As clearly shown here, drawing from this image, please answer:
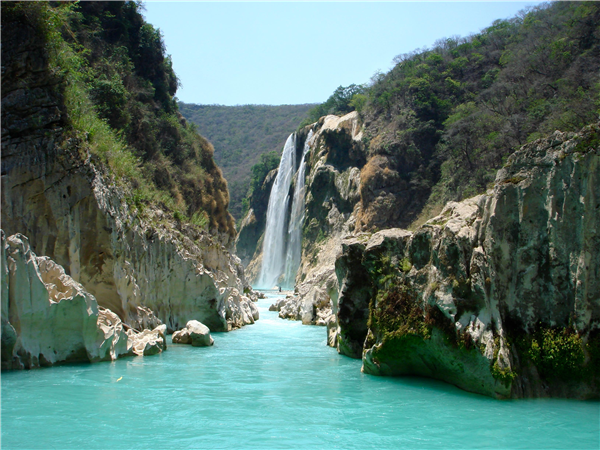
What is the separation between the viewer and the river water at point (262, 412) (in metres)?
6.38

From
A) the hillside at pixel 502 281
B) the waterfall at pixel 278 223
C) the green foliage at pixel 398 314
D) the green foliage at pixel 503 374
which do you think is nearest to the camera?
the green foliage at pixel 503 374

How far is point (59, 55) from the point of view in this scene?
14.5 metres

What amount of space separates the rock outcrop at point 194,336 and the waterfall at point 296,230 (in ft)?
121

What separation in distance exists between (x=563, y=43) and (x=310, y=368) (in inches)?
1035

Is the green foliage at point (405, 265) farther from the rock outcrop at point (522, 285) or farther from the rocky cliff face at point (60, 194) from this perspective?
the rocky cliff face at point (60, 194)

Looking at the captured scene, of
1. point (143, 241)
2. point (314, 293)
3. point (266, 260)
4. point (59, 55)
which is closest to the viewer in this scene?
point (59, 55)

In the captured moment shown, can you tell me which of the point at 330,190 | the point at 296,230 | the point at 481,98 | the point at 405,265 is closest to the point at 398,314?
the point at 405,265

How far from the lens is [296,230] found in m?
53.9

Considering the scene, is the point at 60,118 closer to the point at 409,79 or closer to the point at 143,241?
the point at 143,241

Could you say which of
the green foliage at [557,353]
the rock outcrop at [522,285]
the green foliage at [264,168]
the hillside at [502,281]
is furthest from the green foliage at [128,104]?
the green foliage at [264,168]

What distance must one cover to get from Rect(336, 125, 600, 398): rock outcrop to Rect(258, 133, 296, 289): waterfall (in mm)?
47718

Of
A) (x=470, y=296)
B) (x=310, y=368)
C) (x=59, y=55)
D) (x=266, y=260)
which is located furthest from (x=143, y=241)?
(x=266, y=260)

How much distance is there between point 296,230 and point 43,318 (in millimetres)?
44034

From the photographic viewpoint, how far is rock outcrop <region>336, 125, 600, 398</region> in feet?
25.7
